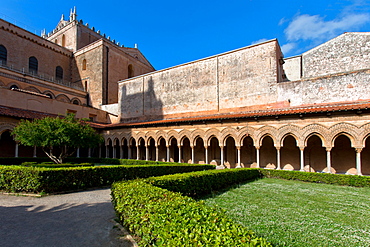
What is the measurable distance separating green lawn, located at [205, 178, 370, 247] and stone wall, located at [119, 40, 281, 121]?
11438 mm

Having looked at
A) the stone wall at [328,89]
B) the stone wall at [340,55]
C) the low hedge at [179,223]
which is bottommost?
the low hedge at [179,223]

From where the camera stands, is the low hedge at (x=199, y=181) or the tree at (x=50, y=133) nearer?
the low hedge at (x=199, y=181)

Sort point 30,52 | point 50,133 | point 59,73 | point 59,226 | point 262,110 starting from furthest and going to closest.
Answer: point 59,73 < point 30,52 < point 262,110 < point 50,133 < point 59,226

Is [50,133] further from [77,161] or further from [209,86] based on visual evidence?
[209,86]

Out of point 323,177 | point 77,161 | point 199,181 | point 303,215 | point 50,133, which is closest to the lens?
point 303,215

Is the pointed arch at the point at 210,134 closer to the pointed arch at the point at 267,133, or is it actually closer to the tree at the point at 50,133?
the pointed arch at the point at 267,133

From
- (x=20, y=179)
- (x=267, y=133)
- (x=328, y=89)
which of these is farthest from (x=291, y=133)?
(x=20, y=179)

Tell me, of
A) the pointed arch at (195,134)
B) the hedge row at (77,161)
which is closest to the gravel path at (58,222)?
the hedge row at (77,161)

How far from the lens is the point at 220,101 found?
2031cm

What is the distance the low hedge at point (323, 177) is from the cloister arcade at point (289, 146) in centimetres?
146

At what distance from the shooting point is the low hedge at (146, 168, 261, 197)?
22.4ft

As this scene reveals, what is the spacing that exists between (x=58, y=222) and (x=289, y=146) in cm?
1526

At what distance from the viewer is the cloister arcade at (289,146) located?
12.6 metres

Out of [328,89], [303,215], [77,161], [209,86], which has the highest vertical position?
[209,86]
